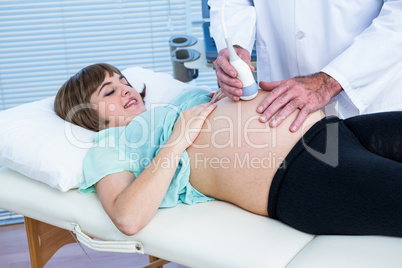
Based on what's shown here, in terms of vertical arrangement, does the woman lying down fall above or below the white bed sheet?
above

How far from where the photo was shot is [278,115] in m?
1.35

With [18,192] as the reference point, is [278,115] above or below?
above

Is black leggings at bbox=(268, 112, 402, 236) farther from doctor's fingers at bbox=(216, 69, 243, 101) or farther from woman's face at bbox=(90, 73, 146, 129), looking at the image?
woman's face at bbox=(90, 73, 146, 129)

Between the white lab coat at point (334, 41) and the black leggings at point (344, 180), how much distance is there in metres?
0.17

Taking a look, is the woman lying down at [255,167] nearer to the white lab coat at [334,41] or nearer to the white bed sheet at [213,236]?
the white bed sheet at [213,236]

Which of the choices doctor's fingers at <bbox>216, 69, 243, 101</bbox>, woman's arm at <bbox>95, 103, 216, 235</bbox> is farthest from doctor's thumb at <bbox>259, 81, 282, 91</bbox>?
woman's arm at <bbox>95, 103, 216, 235</bbox>

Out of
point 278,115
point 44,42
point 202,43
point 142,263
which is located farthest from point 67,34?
point 278,115

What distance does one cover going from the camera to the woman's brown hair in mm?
1678

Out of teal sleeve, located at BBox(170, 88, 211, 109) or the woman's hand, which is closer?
the woman's hand

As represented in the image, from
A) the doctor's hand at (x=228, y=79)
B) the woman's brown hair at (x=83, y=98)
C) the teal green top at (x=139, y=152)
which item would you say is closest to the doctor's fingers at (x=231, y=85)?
the doctor's hand at (x=228, y=79)

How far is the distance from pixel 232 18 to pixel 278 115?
55cm

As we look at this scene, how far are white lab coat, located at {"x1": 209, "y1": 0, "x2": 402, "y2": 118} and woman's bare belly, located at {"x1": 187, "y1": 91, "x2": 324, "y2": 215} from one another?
19 cm

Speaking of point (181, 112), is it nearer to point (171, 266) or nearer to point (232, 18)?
point (232, 18)

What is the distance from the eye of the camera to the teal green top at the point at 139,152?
4.63ft
